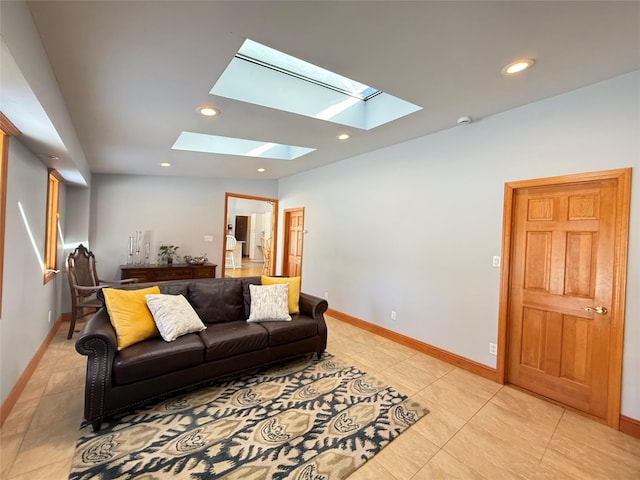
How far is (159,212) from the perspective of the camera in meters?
5.23

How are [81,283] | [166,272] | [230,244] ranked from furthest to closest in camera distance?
[230,244] < [166,272] < [81,283]

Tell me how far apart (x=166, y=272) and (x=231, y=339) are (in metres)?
3.03

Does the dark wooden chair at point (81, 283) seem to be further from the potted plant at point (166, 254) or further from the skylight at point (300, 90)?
the skylight at point (300, 90)

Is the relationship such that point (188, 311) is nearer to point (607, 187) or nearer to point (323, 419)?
point (323, 419)

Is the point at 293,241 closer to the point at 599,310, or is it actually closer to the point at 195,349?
the point at 195,349

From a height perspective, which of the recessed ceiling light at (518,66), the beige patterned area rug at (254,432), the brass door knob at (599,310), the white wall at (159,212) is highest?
the recessed ceiling light at (518,66)

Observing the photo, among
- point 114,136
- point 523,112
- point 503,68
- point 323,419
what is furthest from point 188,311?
point 523,112

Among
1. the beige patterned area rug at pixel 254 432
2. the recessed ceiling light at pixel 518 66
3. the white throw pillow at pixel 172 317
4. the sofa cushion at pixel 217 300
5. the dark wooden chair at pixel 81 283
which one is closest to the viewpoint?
the beige patterned area rug at pixel 254 432

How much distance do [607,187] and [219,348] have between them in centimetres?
342

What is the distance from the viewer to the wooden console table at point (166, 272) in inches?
182

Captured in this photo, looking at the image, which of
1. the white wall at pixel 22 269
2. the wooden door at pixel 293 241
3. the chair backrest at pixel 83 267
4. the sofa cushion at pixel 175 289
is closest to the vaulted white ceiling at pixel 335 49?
the white wall at pixel 22 269

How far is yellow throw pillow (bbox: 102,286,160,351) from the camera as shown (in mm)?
2236

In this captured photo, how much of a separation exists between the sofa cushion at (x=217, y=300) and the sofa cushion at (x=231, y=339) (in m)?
0.16

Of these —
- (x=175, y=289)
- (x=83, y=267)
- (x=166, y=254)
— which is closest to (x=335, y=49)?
(x=175, y=289)
